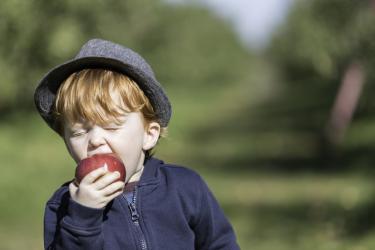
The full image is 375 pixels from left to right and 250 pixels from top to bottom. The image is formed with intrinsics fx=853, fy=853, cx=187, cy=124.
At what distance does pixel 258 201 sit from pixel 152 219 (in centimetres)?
866

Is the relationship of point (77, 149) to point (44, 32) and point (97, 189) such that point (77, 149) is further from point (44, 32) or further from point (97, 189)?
point (44, 32)

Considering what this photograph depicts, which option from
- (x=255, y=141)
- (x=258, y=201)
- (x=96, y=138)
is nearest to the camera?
(x=96, y=138)

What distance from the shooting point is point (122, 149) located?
324cm

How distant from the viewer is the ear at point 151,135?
11.2 feet

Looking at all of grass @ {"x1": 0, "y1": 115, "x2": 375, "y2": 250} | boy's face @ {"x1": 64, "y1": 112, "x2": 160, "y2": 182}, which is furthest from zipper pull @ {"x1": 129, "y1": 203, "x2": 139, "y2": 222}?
grass @ {"x1": 0, "y1": 115, "x2": 375, "y2": 250}

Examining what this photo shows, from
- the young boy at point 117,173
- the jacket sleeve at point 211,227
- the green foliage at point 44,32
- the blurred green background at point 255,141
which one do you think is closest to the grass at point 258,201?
the blurred green background at point 255,141

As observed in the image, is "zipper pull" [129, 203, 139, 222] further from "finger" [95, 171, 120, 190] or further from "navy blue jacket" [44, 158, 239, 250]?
"finger" [95, 171, 120, 190]

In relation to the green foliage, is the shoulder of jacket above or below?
below

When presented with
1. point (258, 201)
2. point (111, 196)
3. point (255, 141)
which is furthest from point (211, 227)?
point (255, 141)

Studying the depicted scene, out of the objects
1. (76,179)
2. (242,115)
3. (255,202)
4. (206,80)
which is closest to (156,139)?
(76,179)

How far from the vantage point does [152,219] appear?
3338mm

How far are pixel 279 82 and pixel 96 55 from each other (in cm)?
5383

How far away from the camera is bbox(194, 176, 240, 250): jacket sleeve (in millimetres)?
3482

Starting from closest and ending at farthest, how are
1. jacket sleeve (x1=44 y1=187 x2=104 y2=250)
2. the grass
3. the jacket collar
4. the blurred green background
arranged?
1. jacket sleeve (x1=44 y1=187 x2=104 y2=250)
2. the jacket collar
3. the grass
4. the blurred green background
